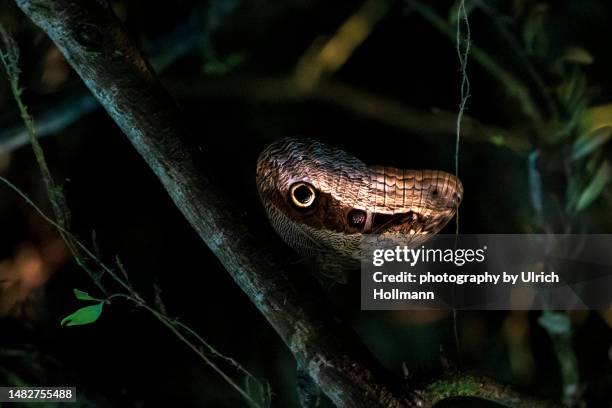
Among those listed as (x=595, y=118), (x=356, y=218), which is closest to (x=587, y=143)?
(x=595, y=118)

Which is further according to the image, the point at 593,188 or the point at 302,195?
the point at 593,188

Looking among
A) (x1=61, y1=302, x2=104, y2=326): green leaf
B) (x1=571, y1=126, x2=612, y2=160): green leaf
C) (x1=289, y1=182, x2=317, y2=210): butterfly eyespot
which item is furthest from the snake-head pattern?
(x1=571, y1=126, x2=612, y2=160): green leaf

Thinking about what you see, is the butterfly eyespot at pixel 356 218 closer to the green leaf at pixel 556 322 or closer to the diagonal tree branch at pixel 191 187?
the diagonal tree branch at pixel 191 187

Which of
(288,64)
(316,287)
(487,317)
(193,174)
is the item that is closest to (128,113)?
(193,174)

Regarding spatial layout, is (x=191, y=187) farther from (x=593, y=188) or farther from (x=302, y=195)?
(x=593, y=188)

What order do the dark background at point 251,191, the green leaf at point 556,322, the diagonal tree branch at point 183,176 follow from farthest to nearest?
the dark background at point 251,191, the green leaf at point 556,322, the diagonal tree branch at point 183,176

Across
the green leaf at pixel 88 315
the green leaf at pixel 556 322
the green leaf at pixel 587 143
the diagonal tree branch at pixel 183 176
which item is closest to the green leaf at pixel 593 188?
the green leaf at pixel 587 143
